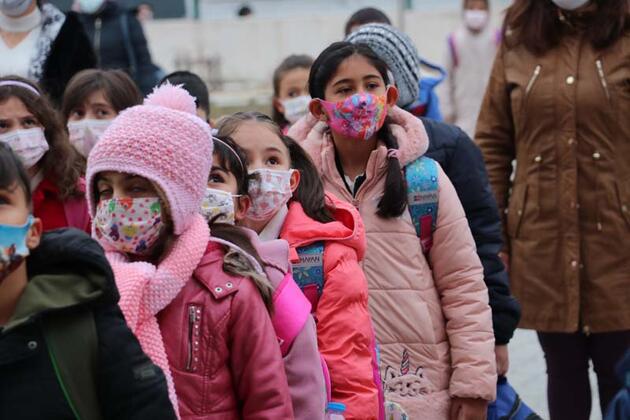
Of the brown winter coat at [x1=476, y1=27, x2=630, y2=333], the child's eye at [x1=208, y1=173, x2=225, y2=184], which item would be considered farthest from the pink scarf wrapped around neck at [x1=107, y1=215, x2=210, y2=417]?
the brown winter coat at [x1=476, y1=27, x2=630, y2=333]

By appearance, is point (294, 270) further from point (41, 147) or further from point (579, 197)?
point (579, 197)

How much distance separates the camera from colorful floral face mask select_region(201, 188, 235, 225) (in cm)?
370

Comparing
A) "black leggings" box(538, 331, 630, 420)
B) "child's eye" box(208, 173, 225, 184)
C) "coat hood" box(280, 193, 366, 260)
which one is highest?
"child's eye" box(208, 173, 225, 184)

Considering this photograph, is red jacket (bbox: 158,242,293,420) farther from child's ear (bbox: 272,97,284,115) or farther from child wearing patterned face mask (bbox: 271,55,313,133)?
child's ear (bbox: 272,97,284,115)

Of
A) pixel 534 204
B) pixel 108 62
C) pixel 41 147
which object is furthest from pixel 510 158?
pixel 108 62

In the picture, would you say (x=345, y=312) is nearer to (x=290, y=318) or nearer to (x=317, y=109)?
(x=290, y=318)

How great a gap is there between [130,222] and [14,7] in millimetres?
3747

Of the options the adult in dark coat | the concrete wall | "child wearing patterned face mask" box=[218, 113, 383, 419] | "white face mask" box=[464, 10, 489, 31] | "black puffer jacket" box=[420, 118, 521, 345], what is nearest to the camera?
"child wearing patterned face mask" box=[218, 113, 383, 419]

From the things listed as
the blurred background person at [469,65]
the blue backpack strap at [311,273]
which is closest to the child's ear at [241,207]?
the blue backpack strap at [311,273]

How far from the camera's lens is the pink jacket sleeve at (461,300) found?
4.37m

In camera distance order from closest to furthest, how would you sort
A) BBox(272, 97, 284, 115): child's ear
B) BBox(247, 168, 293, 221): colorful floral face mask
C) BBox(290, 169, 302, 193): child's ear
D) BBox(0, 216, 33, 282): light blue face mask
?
BBox(0, 216, 33, 282): light blue face mask → BBox(247, 168, 293, 221): colorful floral face mask → BBox(290, 169, 302, 193): child's ear → BBox(272, 97, 284, 115): child's ear

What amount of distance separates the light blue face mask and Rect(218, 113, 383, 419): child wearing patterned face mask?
1.23 metres

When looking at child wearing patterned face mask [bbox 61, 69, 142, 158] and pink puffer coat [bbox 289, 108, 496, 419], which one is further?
child wearing patterned face mask [bbox 61, 69, 142, 158]

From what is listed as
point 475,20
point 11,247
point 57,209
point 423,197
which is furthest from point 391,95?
point 475,20
